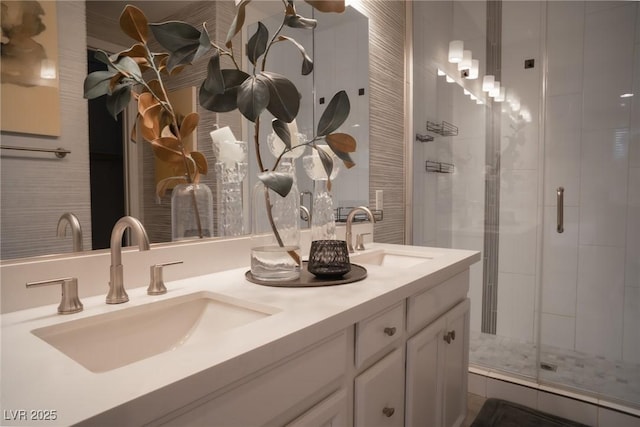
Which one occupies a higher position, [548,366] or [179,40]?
[179,40]

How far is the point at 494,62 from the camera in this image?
2.50 meters

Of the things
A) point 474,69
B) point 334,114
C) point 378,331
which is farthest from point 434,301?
point 474,69

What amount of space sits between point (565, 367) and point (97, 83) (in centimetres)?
258

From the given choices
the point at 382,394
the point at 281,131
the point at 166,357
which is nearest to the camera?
the point at 166,357

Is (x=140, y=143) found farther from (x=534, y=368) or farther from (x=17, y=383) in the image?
(x=534, y=368)

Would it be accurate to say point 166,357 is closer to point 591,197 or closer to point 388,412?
point 388,412

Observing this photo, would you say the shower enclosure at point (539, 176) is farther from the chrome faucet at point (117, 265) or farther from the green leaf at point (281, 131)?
the chrome faucet at point (117, 265)

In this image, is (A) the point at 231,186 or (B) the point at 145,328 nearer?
(B) the point at 145,328

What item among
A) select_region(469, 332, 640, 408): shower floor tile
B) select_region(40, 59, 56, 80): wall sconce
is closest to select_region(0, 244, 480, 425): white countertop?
select_region(40, 59, 56, 80): wall sconce

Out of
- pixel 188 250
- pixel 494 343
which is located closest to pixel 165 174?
pixel 188 250

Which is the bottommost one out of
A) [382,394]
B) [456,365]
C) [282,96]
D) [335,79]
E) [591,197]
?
[456,365]

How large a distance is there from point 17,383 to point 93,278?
1.41ft

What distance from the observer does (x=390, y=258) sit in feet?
5.48

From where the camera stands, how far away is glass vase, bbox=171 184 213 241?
1099 millimetres
